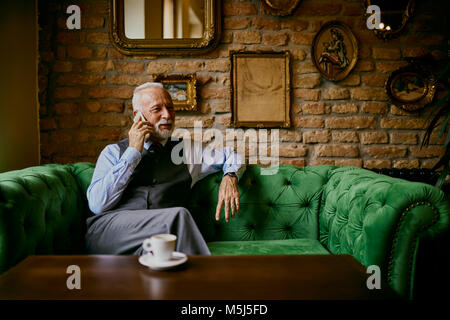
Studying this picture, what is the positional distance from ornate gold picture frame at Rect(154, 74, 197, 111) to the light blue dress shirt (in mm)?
539

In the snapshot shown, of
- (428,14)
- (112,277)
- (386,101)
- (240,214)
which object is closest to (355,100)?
(386,101)

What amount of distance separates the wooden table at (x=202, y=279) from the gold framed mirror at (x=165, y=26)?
1.77 meters

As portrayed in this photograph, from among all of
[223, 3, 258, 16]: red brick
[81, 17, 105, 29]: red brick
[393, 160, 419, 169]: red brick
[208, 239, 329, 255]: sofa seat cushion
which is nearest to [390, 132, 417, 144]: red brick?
[393, 160, 419, 169]: red brick

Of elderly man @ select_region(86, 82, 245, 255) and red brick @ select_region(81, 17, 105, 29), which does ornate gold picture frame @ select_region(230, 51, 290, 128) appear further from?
red brick @ select_region(81, 17, 105, 29)

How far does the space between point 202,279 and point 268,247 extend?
907 millimetres

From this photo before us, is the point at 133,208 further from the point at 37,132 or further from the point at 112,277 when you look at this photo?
the point at 37,132

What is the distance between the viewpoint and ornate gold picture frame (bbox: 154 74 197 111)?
7.97 feet

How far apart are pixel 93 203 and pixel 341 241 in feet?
3.91

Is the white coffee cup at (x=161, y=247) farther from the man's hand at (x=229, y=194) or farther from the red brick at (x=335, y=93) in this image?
the red brick at (x=335, y=93)

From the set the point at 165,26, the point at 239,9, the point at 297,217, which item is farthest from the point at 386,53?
the point at 165,26

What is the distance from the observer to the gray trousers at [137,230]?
134 cm

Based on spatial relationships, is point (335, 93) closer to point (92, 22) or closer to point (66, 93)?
point (92, 22)

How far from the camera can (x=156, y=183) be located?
1742mm

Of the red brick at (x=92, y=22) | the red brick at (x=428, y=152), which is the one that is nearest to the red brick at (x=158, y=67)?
the red brick at (x=92, y=22)
